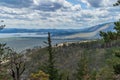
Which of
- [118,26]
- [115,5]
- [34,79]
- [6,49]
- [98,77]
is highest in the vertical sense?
[115,5]

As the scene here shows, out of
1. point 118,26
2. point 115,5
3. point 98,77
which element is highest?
point 115,5

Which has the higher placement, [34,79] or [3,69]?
[3,69]

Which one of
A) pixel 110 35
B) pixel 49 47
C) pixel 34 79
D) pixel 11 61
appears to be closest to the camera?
pixel 110 35

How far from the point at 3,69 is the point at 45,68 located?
29.1 m

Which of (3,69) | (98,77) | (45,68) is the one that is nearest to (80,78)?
(98,77)

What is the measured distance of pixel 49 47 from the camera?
179ft

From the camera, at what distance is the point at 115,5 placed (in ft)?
74.3

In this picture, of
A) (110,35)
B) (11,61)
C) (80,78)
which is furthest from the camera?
(80,78)

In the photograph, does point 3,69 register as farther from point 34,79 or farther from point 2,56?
point 34,79

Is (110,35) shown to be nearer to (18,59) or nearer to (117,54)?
(117,54)

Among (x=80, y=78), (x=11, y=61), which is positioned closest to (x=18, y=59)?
(x=11, y=61)

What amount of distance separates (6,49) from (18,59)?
1.65m

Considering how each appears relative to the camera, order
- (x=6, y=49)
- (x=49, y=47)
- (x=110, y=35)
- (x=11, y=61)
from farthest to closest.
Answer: (x=49, y=47) → (x=6, y=49) → (x=11, y=61) → (x=110, y=35)

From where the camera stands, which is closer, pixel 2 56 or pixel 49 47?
pixel 2 56
